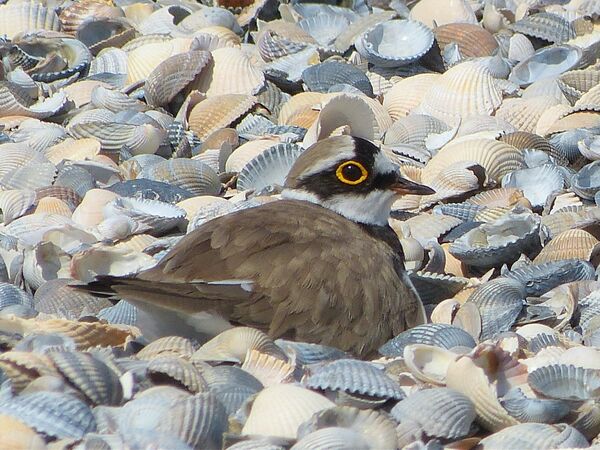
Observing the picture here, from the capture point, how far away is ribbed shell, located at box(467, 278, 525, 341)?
5184 millimetres

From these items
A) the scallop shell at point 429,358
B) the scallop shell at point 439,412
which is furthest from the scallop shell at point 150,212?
the scallop shell at point 439,412

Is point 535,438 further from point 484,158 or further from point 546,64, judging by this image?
point 546,64

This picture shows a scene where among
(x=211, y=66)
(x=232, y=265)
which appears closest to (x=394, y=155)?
(x=211, y=66)

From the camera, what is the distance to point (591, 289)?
544 centimetres

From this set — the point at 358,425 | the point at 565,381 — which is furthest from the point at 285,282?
the point at 358,425

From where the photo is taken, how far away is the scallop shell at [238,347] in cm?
430

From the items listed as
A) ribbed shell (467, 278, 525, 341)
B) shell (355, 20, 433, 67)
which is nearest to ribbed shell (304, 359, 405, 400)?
ribbed shell (467, 278, 525, 341)

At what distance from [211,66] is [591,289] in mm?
3182

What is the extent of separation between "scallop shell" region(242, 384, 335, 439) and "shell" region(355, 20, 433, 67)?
14.8 ft

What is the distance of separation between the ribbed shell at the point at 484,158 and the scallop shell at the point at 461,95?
26.5 inches

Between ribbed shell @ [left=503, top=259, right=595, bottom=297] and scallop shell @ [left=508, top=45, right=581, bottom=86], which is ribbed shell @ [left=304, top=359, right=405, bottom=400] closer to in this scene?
ribbed shell @ [left=503, top=259, right=595, bottom=297]

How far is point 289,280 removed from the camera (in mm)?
4840

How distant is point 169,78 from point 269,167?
1305 mm

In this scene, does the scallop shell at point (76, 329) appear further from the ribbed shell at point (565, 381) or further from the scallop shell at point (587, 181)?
the scallop shell at point (587, 181)
